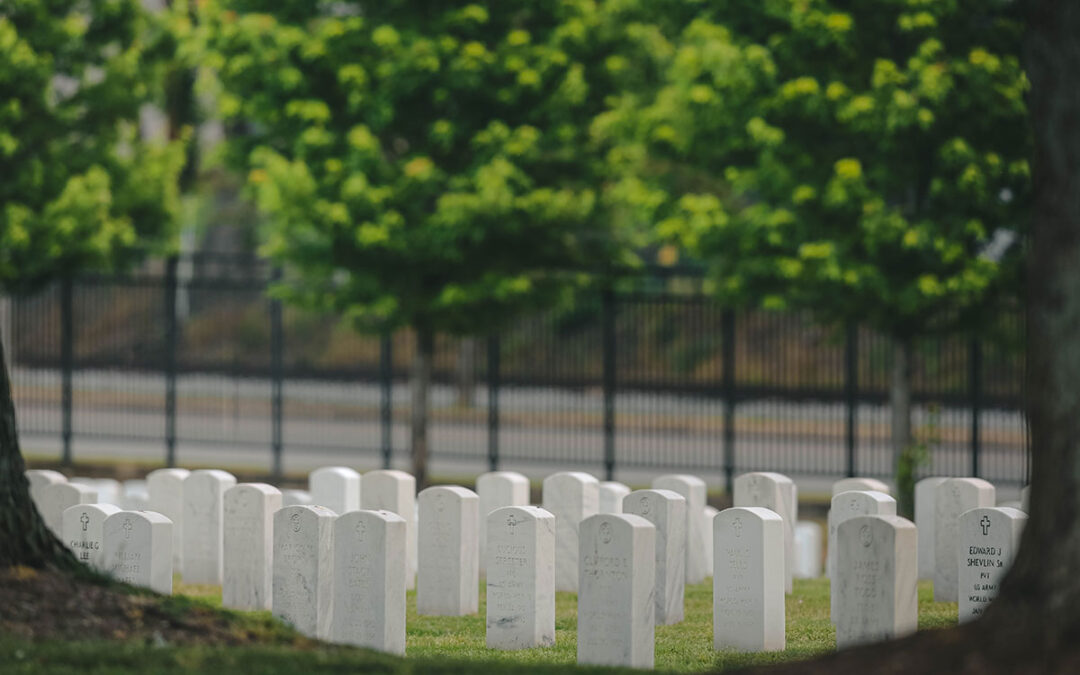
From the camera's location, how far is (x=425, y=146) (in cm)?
1916

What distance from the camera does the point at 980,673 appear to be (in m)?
6.05

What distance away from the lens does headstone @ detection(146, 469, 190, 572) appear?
47.0ft

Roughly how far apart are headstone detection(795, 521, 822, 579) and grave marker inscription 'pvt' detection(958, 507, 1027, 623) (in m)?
4.91

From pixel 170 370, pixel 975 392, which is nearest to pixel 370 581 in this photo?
pixel 975 392

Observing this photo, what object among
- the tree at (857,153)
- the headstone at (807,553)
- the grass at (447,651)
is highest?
the tree at (857,153)

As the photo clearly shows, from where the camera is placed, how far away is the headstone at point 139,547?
1079cm

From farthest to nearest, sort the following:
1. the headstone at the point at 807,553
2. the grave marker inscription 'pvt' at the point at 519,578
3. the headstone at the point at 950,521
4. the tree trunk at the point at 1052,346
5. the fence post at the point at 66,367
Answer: the fence post at the point at 66,367
the headstone at the point at 807,553
the headstone at the point at 950,521
the grave marker inscription 'pvt' at the point at 519,578
the tree trunk at the point at 1052,346

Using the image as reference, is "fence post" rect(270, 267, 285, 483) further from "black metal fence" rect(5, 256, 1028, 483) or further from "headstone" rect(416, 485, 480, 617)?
"headstone" rect(416, 485, 480, 617)

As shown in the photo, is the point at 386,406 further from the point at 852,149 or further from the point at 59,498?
the point at 59,498

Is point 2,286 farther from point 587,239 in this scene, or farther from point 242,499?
point 242,499

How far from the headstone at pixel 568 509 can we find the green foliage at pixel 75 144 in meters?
9.77

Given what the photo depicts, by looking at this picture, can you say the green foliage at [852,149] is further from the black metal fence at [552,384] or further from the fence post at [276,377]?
the fence post at [276,377]

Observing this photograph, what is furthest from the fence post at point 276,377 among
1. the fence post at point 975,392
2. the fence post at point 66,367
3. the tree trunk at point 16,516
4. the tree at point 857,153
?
the tree trunk at point 16,516

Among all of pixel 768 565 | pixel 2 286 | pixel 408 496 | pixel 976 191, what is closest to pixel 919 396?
pixel 976 191
